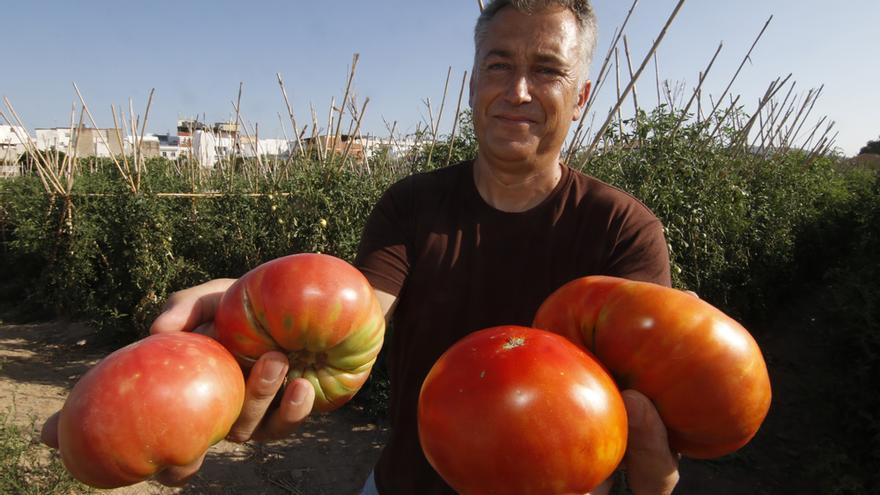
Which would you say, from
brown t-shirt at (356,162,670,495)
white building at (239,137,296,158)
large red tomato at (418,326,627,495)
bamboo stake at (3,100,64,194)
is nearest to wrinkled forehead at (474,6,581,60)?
brown t-shirt at (356,162,670,495)

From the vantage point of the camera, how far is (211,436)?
37.5 inches

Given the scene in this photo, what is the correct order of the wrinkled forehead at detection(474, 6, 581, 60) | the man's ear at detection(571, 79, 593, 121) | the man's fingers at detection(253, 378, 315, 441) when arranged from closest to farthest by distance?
the man's fingers at detection(253, 378, 315, 441) → the wrinkled forehead at detection(474, 6, 581, 60) → the man's ear at detection(571, 79, 593, 121)

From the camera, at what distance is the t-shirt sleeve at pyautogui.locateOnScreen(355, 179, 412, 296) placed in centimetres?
141

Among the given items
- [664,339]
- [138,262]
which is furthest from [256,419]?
[138,262]

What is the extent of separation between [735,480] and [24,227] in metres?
7.97

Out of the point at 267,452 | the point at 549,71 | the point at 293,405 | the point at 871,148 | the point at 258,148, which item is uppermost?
the point at 871,148

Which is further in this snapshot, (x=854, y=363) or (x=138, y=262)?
(x=138, y=262)

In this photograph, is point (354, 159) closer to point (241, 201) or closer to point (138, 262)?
point (241, 201)

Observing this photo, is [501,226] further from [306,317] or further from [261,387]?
[261,387]

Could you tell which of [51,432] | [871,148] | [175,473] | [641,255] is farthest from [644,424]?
[871,148]

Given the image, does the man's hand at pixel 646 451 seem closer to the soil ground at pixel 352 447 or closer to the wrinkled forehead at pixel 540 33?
the wrinkled forehead at pixel 540 33

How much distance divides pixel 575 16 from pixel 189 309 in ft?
3.91

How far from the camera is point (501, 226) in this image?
1.45 meters

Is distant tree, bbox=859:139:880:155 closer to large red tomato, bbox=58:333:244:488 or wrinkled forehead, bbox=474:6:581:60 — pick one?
wrinkled forehead, bbox=474:6:581:60
